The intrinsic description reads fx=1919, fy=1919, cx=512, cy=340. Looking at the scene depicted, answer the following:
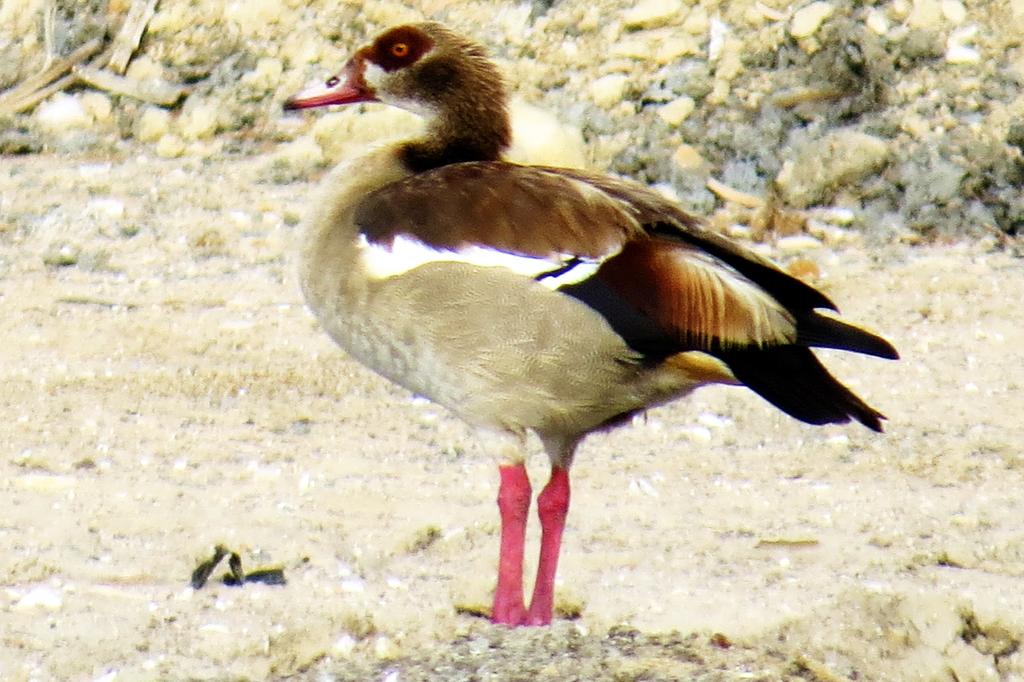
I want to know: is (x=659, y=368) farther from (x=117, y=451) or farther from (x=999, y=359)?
(x=999, y=359)

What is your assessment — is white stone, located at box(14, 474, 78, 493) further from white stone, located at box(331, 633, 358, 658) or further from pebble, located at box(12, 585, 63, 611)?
white stone, located at box(331, 633, 358, 658)

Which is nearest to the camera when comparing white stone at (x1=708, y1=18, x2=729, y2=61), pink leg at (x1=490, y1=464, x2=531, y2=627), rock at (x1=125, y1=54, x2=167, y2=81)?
pink leg at (x1=490, y1=464, x2=531, y2=627)

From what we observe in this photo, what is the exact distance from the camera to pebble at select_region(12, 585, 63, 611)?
4812mm

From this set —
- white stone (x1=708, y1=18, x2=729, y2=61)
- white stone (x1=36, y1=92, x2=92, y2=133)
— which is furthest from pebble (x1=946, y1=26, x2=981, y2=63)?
white stone (x1=36, y1=92, x2=92, y2=133)

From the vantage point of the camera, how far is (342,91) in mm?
5836

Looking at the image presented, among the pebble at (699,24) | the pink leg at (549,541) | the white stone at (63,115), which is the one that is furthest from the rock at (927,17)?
the pink leg at (549,541)

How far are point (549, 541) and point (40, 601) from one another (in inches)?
51.7

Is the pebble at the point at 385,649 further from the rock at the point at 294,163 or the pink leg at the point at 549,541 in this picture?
the rock at the point at 294,163

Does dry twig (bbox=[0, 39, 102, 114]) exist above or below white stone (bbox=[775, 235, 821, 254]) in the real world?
below

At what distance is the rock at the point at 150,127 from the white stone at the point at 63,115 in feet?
0.80

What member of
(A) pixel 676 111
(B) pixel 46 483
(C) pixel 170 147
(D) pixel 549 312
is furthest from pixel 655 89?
(D) pixel 549 312

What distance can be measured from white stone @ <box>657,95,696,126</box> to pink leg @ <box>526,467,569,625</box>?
4297 millimetres

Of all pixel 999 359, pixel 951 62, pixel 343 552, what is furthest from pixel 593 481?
pixel 951 62

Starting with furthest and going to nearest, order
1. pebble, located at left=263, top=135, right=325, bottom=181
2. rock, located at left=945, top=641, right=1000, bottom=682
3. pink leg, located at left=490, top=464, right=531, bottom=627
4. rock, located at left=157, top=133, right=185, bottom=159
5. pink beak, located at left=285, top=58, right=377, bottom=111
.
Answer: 1. rock, located at left=157, top=133, right=185, bottom=159
2. pebble, located at left=263, top=135, right=325, bottom=181
3. pink beak, located at left=285, top=58, right=377, bottom=111
4. pink leg, located at left=490, top=464, right=531, bottom=627
5. rock, located at left=945, top=641, right=1000, bottom=682
